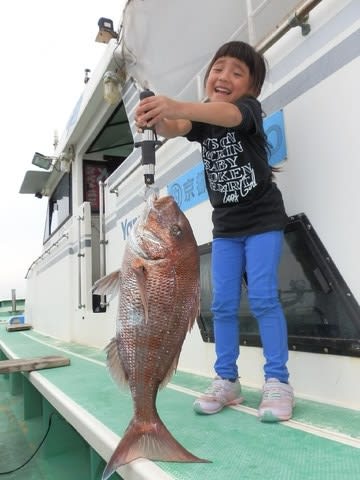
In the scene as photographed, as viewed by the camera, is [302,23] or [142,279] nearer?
[142,279]

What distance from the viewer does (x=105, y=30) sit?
421 cm

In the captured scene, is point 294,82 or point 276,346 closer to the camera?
point 276,346

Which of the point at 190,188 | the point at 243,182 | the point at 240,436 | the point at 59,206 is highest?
the point at 59,206

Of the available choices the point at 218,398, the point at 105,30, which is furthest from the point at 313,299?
the point at 105,30

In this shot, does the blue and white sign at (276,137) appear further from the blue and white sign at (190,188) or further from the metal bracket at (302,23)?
the blue and white sign at (190,188)

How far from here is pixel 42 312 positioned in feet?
27.7

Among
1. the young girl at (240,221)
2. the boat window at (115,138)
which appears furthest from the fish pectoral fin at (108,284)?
the boat window at (115,138)

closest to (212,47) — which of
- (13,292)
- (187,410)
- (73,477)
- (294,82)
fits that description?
(294,82)

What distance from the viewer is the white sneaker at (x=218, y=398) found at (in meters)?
1.87

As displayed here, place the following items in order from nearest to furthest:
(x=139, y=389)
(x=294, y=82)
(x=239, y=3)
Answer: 1. (x=139, y=389)
2. (x=294, y=82)
3. (x=239, y=3)

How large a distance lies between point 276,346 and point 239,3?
2.31 metres

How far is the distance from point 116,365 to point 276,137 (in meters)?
1.48

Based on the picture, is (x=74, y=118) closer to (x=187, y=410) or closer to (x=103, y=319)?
(x=103, y=319)

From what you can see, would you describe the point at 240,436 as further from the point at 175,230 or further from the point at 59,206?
the point at 59,206
